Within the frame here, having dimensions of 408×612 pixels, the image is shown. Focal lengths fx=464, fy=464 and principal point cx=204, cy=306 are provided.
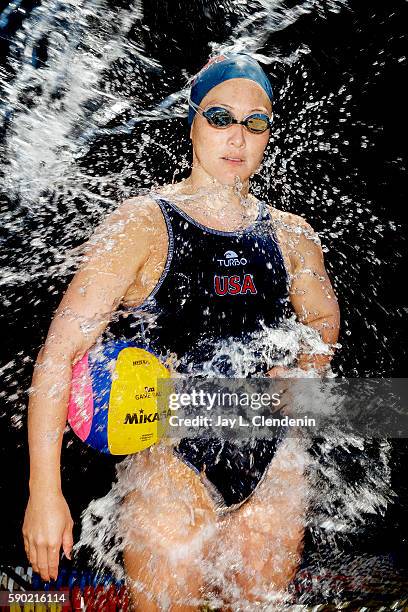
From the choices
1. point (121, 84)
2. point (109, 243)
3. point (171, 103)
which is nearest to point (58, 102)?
point (121, 84)

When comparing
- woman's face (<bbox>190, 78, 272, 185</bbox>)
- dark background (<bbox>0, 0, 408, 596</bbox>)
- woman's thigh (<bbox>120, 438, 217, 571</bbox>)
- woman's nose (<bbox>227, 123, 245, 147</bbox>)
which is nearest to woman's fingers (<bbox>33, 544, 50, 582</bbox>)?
woman's thigh (<bbox>120, 438, 217, 571</bbox>)

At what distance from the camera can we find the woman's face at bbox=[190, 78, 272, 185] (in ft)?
6.63

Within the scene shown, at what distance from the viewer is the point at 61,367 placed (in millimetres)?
1588

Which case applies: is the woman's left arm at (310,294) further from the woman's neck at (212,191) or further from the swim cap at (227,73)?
the swim cap at (227,73)

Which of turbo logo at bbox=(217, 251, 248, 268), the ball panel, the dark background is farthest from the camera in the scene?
the dark background

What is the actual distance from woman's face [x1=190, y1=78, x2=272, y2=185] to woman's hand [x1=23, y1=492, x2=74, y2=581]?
4.80 ft

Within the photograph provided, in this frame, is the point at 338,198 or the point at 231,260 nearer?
the point at 231,260

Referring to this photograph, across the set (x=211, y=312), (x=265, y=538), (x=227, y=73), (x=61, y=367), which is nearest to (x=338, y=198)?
(x=227, y=73)

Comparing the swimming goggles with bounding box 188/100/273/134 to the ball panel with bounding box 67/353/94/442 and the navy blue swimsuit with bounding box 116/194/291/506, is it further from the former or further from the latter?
the ball panel with bounding box 67/353/94/442

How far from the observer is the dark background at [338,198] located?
3.04 m

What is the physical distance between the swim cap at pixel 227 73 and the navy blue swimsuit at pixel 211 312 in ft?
1.91

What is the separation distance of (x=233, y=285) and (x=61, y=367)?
30.3 inches

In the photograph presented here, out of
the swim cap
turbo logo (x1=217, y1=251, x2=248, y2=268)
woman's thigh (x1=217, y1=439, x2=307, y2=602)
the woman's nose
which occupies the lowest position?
woman's thigh (x1=217, y1=439, x2=307, y2=602)

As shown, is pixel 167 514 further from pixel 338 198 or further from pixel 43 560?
pixel 338 198
